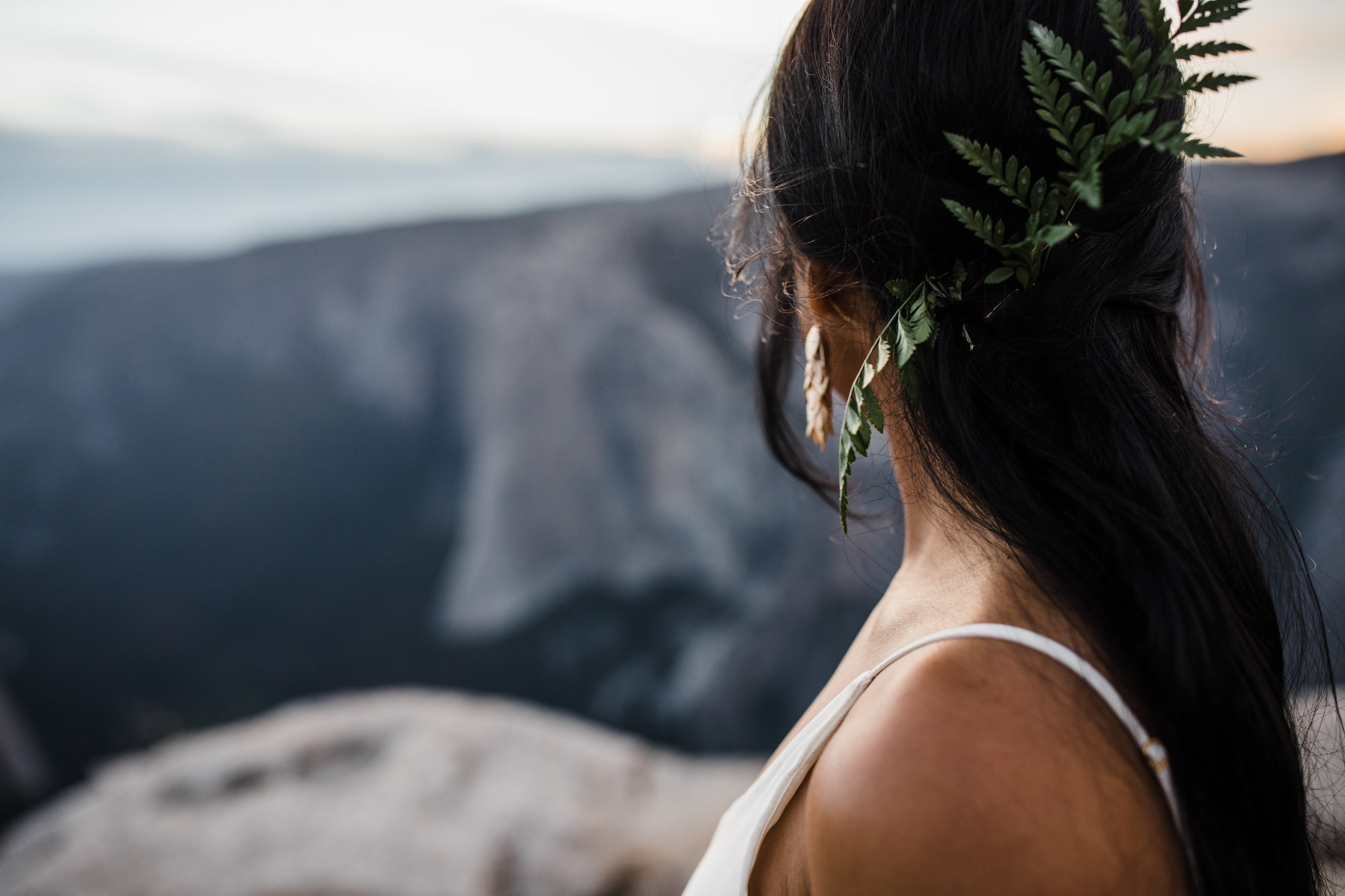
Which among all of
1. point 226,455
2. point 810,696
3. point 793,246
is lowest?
point 810,696

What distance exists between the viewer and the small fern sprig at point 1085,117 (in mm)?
431

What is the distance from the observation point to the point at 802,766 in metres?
0.56

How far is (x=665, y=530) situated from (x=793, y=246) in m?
2.81

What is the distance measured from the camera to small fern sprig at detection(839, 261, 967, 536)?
1.64 ft

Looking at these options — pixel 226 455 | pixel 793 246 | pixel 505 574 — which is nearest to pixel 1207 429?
pixel 793 246

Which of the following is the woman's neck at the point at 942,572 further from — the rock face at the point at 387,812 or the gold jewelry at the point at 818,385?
the rock face at the point at 387,812

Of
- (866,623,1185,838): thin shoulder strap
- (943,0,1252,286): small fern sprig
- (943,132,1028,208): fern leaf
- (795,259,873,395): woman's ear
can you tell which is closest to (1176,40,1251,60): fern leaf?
(943,0,1252,286): small fern sprig

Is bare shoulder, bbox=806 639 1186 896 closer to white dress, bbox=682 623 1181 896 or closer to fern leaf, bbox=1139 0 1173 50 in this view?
white dress, bbox=682 623 1181 896

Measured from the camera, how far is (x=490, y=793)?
6.36 feet

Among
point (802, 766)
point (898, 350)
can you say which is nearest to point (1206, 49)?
point (898, 350)

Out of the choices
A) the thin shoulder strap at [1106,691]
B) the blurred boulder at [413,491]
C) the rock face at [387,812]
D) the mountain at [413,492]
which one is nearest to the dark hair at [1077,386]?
the thin shoulder strap at [1106,691]

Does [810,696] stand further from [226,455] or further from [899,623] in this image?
[226,455]

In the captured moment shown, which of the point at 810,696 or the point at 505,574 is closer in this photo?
the point at 810,696

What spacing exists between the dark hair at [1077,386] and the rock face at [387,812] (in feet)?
5.21
